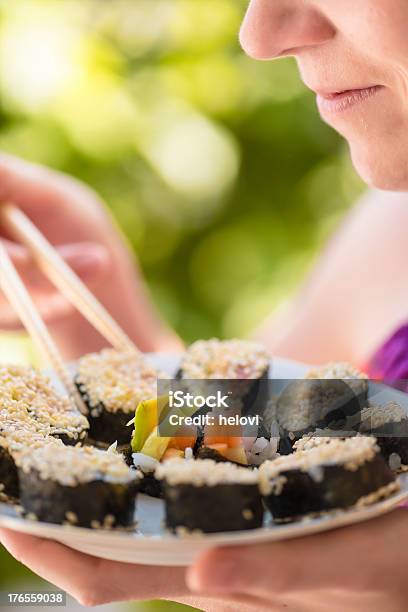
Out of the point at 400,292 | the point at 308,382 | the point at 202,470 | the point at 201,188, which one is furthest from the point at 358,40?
the point at 201,188

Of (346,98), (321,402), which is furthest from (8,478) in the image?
(346,98)

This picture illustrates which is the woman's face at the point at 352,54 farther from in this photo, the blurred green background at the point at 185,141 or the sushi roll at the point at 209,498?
the blurred green background at the point at 185,141

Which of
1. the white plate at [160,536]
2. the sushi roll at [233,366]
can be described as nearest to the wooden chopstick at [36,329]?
the sushi roll at [233,366]

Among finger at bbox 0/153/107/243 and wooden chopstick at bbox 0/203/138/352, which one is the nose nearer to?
wooden chopstick at bbox 0/203/138/352

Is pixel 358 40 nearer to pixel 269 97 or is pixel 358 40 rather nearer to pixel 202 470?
pixel 202 470

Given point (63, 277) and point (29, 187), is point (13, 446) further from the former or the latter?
point (29, 187)

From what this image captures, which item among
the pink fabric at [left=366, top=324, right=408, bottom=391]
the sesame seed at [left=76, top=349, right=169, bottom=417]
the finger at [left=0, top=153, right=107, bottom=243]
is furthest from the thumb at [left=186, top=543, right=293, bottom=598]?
the finger at [left=0, top=153, right=107, bottom=243]
